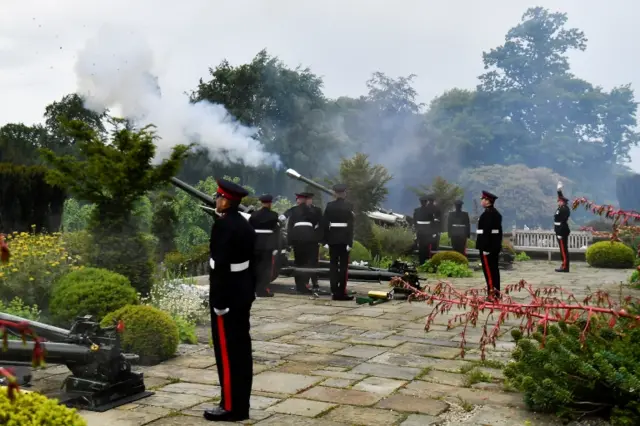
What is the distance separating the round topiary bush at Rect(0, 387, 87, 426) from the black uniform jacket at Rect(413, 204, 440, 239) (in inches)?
668

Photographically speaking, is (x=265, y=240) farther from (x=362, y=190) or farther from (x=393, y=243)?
(x=393, y=243)

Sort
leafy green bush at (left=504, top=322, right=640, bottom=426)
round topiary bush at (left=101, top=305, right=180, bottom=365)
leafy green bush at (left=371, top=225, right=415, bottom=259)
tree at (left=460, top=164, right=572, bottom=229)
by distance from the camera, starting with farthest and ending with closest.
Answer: tree at (left=460, top=164, right=572, bottom=229), leafy green bush at (left=371, top=225, right=415, bottom=259), round topiary bush at (left=101, top=305, right=180, bottom=365), leafy green bush at (left=504, top=322, right=640, bottom=426)

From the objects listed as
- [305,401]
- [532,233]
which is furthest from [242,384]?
[532,233]

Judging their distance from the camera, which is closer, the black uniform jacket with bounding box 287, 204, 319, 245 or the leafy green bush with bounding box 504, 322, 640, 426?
the leafy green bush with bounding box 504, 322, 640, 426

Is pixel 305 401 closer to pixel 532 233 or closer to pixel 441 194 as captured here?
pixel 441 194

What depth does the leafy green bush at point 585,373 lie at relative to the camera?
5375 mm

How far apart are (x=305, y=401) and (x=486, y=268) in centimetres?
666

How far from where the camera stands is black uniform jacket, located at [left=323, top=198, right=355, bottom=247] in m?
12.6

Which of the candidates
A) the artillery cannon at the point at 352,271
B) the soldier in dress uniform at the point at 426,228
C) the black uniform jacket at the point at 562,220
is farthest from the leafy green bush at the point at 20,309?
the black uniform jacket at the point at 562,220

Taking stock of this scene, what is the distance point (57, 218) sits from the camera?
16.5 metres

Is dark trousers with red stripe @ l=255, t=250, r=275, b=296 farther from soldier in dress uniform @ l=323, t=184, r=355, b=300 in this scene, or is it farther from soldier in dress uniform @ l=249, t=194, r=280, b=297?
soldier in dress uniform @ l=323, t=184, r=355, b=300

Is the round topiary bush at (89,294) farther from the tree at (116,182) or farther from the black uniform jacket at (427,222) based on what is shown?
the black uniform jacket at (427,222)

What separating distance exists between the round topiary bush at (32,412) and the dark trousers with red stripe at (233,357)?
2336mm

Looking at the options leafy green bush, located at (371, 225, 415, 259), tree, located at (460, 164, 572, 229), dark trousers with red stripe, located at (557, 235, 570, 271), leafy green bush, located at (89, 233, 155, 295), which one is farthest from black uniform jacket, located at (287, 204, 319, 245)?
tree, located at (460, 164, 572, 229)
